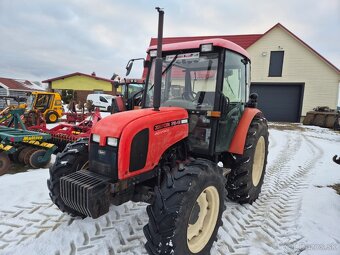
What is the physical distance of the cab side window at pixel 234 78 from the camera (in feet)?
9.78

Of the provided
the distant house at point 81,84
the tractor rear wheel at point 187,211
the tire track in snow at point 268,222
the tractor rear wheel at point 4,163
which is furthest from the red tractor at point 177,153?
the distant house at point 81,84

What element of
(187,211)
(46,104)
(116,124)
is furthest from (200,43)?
(46,104)

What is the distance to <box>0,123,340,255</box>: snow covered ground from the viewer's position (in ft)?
8.16

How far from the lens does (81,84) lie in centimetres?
3366

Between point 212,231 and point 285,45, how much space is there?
17415 mm

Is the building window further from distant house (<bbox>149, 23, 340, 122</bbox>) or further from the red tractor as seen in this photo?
the red tractor

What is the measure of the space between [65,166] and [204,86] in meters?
1.73

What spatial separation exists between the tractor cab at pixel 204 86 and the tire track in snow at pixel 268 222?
883 mm

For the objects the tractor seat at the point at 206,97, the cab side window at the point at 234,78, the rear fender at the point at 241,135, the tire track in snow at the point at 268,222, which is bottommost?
the tire track in snow at the point at 268,222

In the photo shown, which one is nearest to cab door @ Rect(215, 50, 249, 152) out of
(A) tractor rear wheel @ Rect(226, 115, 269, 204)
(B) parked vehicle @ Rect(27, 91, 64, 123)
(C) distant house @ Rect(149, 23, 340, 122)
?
(A) tractor rear wheel @ Rect(226, 115, 269, 204)

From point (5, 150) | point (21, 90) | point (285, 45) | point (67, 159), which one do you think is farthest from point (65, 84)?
point (67, 159)

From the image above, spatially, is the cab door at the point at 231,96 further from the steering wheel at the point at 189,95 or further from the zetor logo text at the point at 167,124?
the zetor logo text at the point at 167,124

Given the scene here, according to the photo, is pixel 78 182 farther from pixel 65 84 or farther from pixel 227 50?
pixel 65 84

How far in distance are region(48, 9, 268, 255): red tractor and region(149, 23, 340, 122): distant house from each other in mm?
14331
